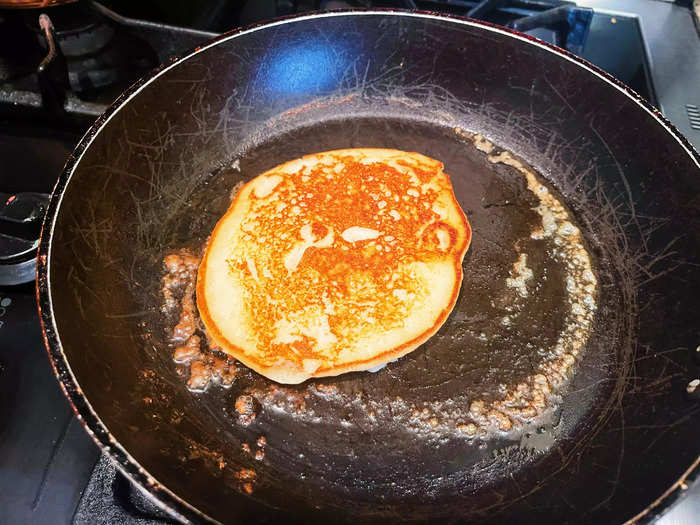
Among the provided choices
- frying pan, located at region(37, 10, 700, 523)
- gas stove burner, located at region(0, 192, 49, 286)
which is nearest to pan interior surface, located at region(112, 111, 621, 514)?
frying pan, located at region(37, 10, 700, 523)

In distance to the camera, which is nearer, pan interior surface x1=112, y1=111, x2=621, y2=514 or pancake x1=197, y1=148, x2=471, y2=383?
pan interior surface x1=112, y1=111, x2=621, y2=514

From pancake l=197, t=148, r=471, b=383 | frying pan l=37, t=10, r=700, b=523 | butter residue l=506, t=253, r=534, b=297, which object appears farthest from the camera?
butter residue l=506, t=253, r=534, b=297

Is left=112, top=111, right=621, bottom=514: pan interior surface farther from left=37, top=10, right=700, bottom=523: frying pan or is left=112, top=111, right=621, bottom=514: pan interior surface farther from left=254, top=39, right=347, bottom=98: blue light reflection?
left=254, top=39, right=347, bottom=98: blue light reflection

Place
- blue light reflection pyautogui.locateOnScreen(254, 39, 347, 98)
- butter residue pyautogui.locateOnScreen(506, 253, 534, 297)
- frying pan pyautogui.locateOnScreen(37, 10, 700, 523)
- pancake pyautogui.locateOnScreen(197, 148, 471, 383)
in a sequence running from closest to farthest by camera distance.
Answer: frying pan pyautogui.locateOnScreen(37, 10, 700, 523), pancake pyautogui.locateOnScreen(197, 148, 471, 383), butter residue pyautogui.locateOnScreen(506, 253, 534, 297), blue light reflection pyautogui.locateOnScreen(254, 39, 347, 98)

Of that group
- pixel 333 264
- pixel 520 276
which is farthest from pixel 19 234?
pixel 520 276

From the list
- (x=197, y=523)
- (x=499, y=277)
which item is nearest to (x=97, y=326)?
(x=197, y=523)

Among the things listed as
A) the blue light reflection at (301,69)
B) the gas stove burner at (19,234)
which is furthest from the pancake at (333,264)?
the gas stove burner at (19,234)

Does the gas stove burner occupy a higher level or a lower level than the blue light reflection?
lower

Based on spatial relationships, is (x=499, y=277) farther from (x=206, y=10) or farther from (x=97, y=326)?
(x=206, y=10)

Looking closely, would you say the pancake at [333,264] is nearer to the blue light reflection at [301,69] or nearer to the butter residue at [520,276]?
the butter residue at [520,276]
